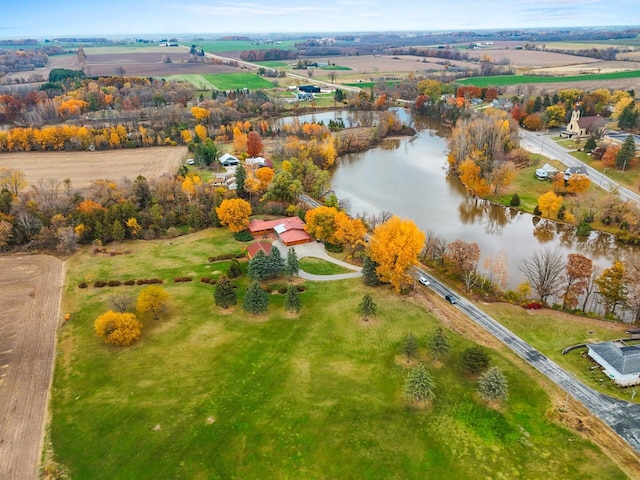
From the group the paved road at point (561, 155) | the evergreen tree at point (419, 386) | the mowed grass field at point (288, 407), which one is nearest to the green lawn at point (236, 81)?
the paved road at point (561, 155)

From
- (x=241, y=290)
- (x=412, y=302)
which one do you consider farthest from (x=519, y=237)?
(x=241, y=290)

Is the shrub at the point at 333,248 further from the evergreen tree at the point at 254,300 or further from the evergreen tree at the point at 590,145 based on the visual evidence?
the evergreen tree at the point at 590,145

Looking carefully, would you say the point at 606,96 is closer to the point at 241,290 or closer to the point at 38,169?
the point at 241,290

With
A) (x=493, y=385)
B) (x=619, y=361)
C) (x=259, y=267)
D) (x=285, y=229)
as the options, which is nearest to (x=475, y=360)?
(x=493, y=385)

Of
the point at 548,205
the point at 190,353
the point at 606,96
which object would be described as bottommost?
the point at 190,353

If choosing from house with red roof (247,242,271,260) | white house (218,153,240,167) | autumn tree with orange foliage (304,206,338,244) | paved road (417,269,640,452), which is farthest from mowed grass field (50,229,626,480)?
white house (218,153,240,167)

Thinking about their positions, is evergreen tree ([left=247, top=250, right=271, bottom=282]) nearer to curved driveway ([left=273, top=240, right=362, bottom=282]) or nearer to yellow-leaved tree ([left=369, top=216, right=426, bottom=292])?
curved driveway ([left=273, top=240, right=362, bottom=282])
